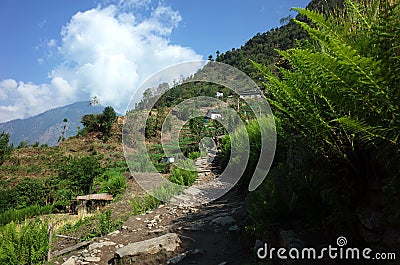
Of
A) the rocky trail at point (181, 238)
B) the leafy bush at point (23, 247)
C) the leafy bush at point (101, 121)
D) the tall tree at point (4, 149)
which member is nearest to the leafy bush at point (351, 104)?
the rocky trail at point (181, 238)

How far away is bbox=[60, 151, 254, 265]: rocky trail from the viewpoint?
345cm

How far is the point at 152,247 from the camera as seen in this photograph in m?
3.73

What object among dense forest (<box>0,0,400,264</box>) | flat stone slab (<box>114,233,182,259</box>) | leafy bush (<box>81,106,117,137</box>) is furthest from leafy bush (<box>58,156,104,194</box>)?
leafy bush (<box>81,106,117,137</box>)

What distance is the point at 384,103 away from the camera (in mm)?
1400

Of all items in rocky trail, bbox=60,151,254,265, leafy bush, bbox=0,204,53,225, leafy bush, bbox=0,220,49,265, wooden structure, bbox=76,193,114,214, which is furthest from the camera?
leafy bush, bbox=0,204,53,225

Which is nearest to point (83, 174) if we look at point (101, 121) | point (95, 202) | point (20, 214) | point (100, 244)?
point (95, 202)

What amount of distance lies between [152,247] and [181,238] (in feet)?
1.79

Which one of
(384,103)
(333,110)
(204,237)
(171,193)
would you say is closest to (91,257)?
(204,237)

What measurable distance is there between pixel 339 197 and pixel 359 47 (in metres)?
0.93

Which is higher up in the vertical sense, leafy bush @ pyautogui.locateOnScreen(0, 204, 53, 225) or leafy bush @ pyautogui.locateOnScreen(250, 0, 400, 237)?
leafy bush @ pyautogui.locateOnScreen(250, 0, 400, 237)

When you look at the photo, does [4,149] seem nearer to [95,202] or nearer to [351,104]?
[95,202]

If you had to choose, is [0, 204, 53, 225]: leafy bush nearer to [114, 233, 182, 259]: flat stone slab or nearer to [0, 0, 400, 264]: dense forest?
[114, 233, 182, 259]: flat stone slab

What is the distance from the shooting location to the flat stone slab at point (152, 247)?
367 cm

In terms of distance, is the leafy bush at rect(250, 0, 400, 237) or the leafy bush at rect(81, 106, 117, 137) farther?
the leafy bush at rect(81, 106, 117, 137)
